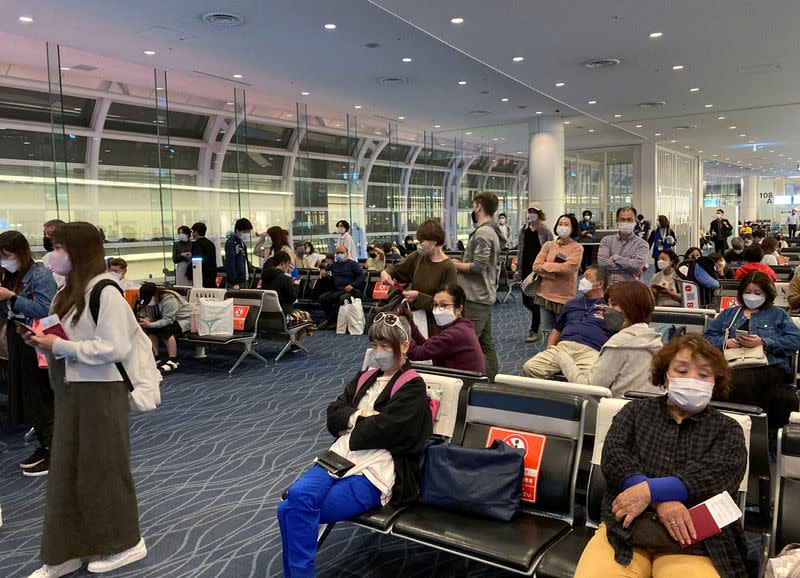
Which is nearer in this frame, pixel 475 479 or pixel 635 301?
pixel 475 479

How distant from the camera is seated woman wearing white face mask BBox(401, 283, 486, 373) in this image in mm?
4223

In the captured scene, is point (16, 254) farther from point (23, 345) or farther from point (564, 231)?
point (564, 231)

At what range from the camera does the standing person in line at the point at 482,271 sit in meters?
5.23

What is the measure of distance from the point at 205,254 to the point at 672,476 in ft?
28.2

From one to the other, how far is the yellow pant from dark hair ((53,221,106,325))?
94.9 inches

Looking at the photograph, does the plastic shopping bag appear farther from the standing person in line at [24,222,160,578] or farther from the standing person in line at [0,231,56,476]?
the standing person in line at [24,222,160,578]

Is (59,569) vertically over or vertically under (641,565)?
under

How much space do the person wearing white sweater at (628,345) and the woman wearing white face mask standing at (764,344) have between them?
0.80m

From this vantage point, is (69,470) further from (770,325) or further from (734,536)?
(770,325)

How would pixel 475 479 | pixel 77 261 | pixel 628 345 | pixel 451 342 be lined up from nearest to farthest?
pixel 475 479, pixel 77 261, pixel 628 345, pixel 451 342

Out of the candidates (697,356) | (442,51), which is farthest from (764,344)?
(442,51)

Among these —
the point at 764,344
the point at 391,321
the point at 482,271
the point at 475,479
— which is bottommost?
the point at 475,479

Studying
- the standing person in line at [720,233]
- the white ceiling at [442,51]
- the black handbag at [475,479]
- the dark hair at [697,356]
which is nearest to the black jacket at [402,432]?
the black handbag at [475,479]

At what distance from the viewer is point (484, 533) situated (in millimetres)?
2705
